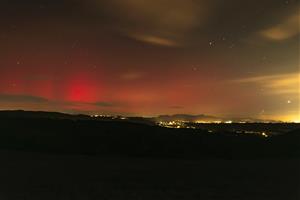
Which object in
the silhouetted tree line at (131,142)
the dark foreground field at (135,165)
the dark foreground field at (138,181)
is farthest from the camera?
the silhouetted tree line at (131,142)

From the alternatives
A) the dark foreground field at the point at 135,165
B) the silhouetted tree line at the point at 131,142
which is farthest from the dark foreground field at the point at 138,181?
the silhouetted tree line at the point at 131,142

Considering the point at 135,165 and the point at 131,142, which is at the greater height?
the point at 131,142

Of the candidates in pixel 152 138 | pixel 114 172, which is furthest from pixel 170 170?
pixel 152 138

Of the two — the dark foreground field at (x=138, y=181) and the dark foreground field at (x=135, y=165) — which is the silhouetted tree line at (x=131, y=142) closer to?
the dark foreground field at (x=135, y=165)

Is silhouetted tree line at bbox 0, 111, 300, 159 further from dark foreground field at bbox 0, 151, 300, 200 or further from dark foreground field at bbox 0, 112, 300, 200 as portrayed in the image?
dark foreground field at bbox 0, 151, 300, 200

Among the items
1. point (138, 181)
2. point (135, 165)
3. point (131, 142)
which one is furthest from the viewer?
point (131, 142)

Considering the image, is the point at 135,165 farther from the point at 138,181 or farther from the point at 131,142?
the point at 131,142

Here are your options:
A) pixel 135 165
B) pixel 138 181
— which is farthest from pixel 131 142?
pixel 138 181

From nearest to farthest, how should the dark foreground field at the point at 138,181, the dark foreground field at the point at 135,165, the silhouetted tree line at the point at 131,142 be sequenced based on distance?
the dark foreground field at the point at 138,181
the dark foreground field at the point at 135,165
the silhouetted tree line at the point at 131,142

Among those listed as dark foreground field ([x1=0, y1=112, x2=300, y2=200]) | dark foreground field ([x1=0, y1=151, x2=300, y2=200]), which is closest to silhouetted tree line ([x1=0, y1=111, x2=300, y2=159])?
dark foreground field ([x1=0, y1=112, x2=300, y2=200])
